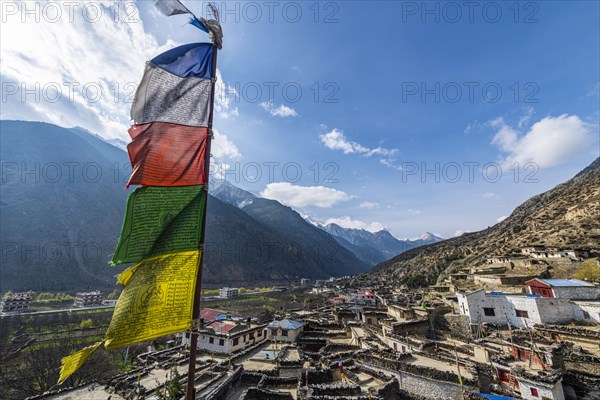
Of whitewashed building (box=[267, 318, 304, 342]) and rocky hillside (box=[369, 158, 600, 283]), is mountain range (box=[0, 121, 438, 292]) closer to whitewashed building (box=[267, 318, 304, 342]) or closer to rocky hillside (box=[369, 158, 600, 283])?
rocky hillside (box=[369, 158, 600, 283])

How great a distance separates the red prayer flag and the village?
11612 millimetres

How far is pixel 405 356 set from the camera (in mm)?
20672

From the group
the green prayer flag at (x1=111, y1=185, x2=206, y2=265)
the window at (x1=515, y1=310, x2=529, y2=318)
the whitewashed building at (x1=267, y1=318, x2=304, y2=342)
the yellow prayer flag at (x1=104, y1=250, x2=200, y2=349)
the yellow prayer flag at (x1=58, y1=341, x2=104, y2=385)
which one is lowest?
the whitewashed building at (x1=267, y1=318, x2=304, y2=342)

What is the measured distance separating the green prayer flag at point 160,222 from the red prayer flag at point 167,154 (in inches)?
8.3

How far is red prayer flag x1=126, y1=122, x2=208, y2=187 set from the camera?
573 centimetres

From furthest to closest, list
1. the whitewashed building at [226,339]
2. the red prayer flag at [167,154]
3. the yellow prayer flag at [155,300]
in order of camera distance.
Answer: the whitewashed building at [226,339] < the red prayer flag at [167,154] < the yellow prayer flag at [155,300]

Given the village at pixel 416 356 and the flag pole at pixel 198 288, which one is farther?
the village at pixel 416 356

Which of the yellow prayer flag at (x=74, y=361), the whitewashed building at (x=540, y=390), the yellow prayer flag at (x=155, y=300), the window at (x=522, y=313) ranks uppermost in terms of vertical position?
the yellow prayer flag at (x=155, y=300)

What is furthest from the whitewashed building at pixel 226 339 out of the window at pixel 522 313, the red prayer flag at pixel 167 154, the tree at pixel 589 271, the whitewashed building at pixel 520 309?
the tree at pixel 589 271

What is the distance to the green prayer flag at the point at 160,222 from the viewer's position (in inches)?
212

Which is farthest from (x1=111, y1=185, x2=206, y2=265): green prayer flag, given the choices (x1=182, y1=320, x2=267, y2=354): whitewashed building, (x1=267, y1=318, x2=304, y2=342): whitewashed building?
(x1=267, y1=318, x2=304, y2=342): whitewashed building

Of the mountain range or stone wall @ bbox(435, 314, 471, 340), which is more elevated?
the mountain range

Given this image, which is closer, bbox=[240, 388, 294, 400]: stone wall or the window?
bbox=[240, 388, 294, 400]: stone wall

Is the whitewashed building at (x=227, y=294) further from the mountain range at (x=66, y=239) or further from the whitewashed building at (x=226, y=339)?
the whitewashed building at (x=226, y=339)
